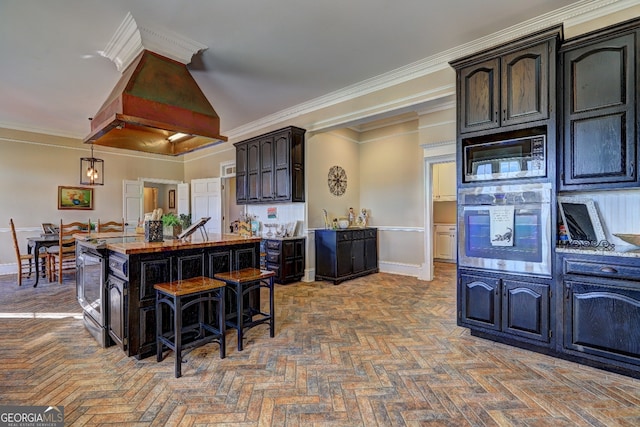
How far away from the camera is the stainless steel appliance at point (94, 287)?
109 inches

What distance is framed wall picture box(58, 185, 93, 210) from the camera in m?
6.58

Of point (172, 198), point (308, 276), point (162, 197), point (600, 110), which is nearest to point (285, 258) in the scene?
point (308, 276)

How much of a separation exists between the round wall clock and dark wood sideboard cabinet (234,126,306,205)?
2.49 feet

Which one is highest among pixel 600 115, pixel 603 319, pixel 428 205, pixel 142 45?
pixel 142 45

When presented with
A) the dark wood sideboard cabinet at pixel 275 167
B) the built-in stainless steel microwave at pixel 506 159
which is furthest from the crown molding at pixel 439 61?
the built-in stainless steel microwave at pixel 506 159

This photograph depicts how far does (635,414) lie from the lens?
185 cm

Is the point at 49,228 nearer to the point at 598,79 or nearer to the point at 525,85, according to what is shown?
the point at 525,85

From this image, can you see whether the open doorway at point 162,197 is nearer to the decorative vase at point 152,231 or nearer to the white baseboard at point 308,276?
the white baseboard at point 308,276

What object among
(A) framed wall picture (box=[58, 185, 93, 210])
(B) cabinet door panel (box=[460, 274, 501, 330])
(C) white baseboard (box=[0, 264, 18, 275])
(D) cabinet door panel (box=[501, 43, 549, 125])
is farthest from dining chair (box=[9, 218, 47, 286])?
(D) cabinet door panel (box=[501, 43, 549, 125])

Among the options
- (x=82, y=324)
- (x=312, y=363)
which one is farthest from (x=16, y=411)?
(x=312, y=363)

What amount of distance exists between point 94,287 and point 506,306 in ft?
12.6

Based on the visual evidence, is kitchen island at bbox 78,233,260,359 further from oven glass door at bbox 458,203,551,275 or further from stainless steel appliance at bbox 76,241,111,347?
oven glass door at bbox 458,203,551,275

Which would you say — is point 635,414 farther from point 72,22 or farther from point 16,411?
point 72,22
